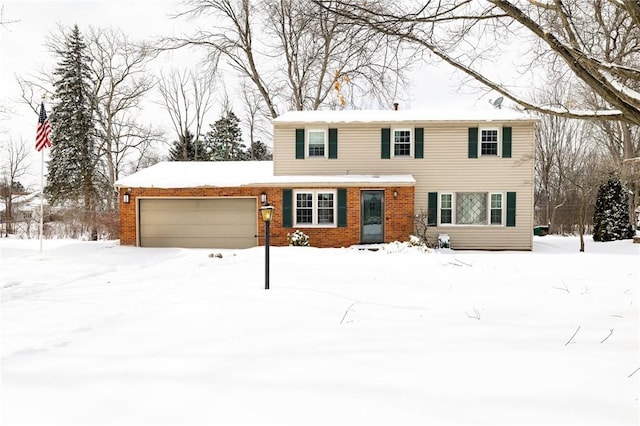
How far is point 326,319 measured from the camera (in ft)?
13.1

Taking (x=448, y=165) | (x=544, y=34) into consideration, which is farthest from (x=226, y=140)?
(x=544, y=34)

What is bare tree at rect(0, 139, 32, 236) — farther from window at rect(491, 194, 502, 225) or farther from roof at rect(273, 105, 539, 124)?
window at rect(491, 194, 502, 225)

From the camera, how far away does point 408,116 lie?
47.0ft

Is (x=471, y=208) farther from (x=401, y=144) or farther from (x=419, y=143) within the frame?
(x=401, y=144)

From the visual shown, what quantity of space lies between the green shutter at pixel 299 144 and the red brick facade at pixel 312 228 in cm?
167

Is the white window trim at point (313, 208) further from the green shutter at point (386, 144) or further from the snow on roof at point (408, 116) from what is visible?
the snow on roof at point (408, 116)

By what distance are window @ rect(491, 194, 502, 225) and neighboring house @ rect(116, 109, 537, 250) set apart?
0.04m

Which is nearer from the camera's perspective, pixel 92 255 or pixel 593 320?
pixel 593 320

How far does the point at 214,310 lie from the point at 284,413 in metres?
2.32

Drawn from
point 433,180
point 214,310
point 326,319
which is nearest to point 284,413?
point 326,319

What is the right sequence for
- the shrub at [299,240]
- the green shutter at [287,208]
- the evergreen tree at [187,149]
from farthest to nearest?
1. the evergreen tree at [187,149]
2. the green shutter at [287,208]
3. the shrub at [299,240]

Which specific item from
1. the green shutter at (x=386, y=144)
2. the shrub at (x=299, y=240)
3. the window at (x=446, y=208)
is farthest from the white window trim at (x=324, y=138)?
the window at (x=446, y=208)

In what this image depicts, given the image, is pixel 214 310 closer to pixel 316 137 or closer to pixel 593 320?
pixel 593 320

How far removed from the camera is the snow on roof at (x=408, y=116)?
1378 cm
